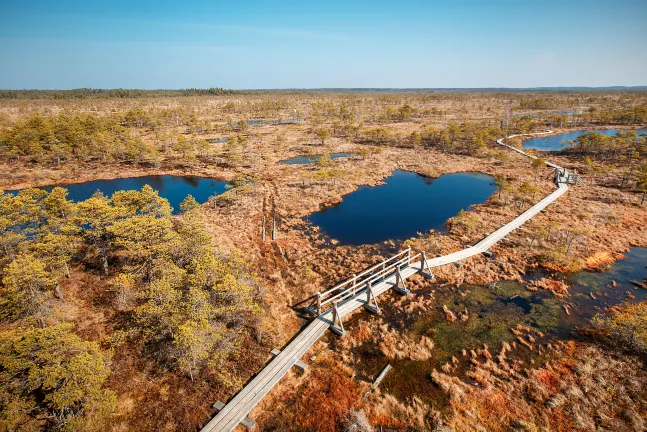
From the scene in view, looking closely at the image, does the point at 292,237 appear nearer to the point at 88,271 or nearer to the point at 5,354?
the point at 88,271

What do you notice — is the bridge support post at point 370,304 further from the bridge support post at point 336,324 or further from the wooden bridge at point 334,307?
the bridge support post at point 336,324

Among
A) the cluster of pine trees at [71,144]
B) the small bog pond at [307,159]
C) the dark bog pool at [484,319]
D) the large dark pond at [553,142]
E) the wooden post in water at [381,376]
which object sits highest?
the cluster of pine trees at [71,144]

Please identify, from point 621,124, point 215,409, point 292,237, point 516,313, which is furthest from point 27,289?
point 621,124

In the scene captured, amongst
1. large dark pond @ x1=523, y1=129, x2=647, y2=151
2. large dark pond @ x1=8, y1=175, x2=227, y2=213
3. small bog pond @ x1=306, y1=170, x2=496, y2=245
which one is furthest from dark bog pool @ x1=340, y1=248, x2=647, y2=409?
large dark pond @ x1=523, y1=129, x2=647, y2=151

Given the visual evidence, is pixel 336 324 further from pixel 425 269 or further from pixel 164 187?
pixel 164 187

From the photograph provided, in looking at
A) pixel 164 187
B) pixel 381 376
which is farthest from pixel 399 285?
pixel 164 187

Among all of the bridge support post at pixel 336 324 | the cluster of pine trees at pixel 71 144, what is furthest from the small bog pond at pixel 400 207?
the cluster of pine trees at pixel 71 144
